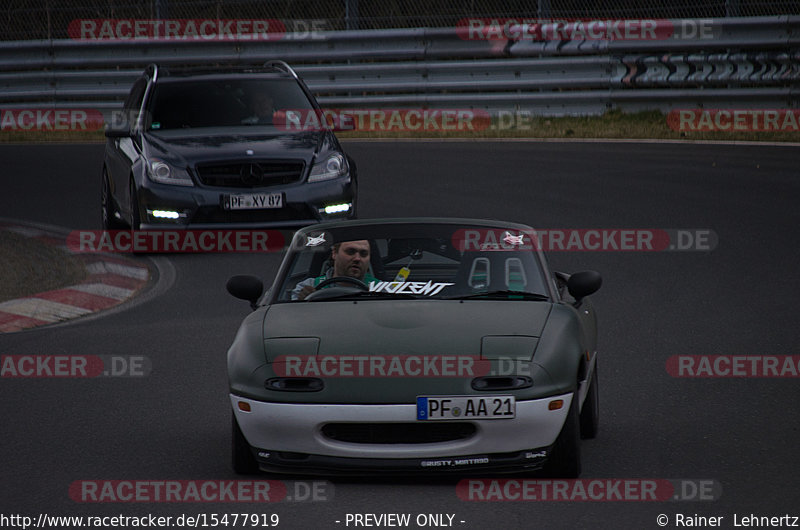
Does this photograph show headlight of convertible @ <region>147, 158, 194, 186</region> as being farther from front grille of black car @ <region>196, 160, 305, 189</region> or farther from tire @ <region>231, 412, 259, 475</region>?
tire @ <region>231, 412, 259, 475</region>

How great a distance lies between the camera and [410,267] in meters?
7.35

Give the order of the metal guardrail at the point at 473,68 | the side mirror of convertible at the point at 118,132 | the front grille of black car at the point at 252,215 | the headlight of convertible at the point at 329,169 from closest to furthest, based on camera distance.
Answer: the front grille of black car at the point at 252,215 < the headlight of convertible at the point at 329,169 < the side mirror of convertible at the point at 118,132 < the metal guardrail at the point at 473,68


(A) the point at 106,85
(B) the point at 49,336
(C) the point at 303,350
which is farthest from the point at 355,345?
(A) the point at 106,85

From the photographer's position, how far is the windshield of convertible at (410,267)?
670cm

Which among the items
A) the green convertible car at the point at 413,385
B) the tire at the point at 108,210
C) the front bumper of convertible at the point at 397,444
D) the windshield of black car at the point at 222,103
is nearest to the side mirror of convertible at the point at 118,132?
the windshield of black car at the point at 222,103

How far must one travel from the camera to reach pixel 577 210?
47.5 ft

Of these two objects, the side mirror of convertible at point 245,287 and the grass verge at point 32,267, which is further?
the grass verge at point 32,267

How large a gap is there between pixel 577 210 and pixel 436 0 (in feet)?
42.8

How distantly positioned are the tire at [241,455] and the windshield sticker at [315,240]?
4.89 ft

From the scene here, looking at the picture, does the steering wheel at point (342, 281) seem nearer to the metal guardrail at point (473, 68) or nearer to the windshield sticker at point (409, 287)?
the windshield sticker at point (409, 287)

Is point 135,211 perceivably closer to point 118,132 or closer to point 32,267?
point 118,132

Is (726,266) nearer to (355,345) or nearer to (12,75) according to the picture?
(355,345)

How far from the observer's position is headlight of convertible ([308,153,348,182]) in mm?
13078

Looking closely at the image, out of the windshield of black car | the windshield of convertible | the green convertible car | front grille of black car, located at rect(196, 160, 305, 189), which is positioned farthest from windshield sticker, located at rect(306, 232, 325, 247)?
the windshield of black car
